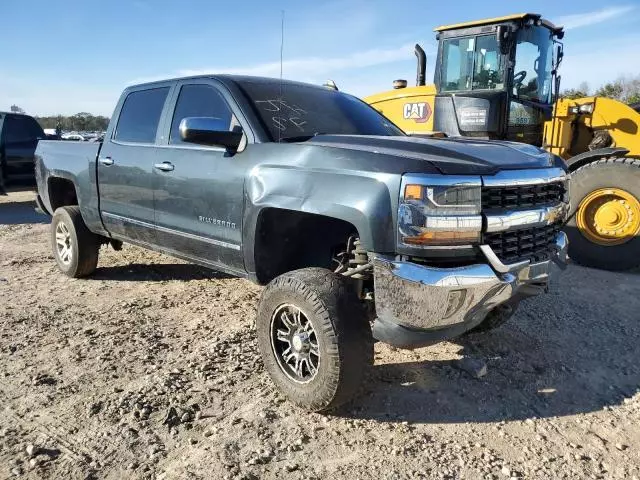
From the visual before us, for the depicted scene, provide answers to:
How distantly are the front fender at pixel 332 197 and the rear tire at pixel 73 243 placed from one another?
2.72 m

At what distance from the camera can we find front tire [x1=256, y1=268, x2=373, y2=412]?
2.75 metres

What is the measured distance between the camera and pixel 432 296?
2.52 m

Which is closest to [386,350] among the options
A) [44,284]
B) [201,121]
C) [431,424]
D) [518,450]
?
[431,424]

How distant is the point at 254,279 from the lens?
11.4ft

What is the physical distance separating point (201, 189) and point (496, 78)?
187 inches

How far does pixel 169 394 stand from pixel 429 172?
6.48ft

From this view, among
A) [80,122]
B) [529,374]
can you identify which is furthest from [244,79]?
[80,122]

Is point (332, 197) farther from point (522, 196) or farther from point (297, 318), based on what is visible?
point (522, 196)

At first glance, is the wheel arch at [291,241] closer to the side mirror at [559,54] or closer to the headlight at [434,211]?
the headlight at [434,211]

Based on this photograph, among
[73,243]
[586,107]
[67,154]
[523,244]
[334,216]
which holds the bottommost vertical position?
[73,243]

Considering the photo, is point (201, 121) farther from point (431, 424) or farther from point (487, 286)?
point (431, 424)

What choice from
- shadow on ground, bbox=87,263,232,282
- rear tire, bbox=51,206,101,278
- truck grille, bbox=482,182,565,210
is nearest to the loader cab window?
truck grille, bbox=482,182,565,210

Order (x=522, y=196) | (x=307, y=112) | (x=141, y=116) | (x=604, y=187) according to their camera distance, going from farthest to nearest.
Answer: (x=604, y=187) → (x=141, y=116) → (x=307, y=112) → (x=522, y=196)

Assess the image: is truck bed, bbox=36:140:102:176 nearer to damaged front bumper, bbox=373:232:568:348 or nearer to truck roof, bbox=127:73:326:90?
truck roof, bbox=127:73:326:90
